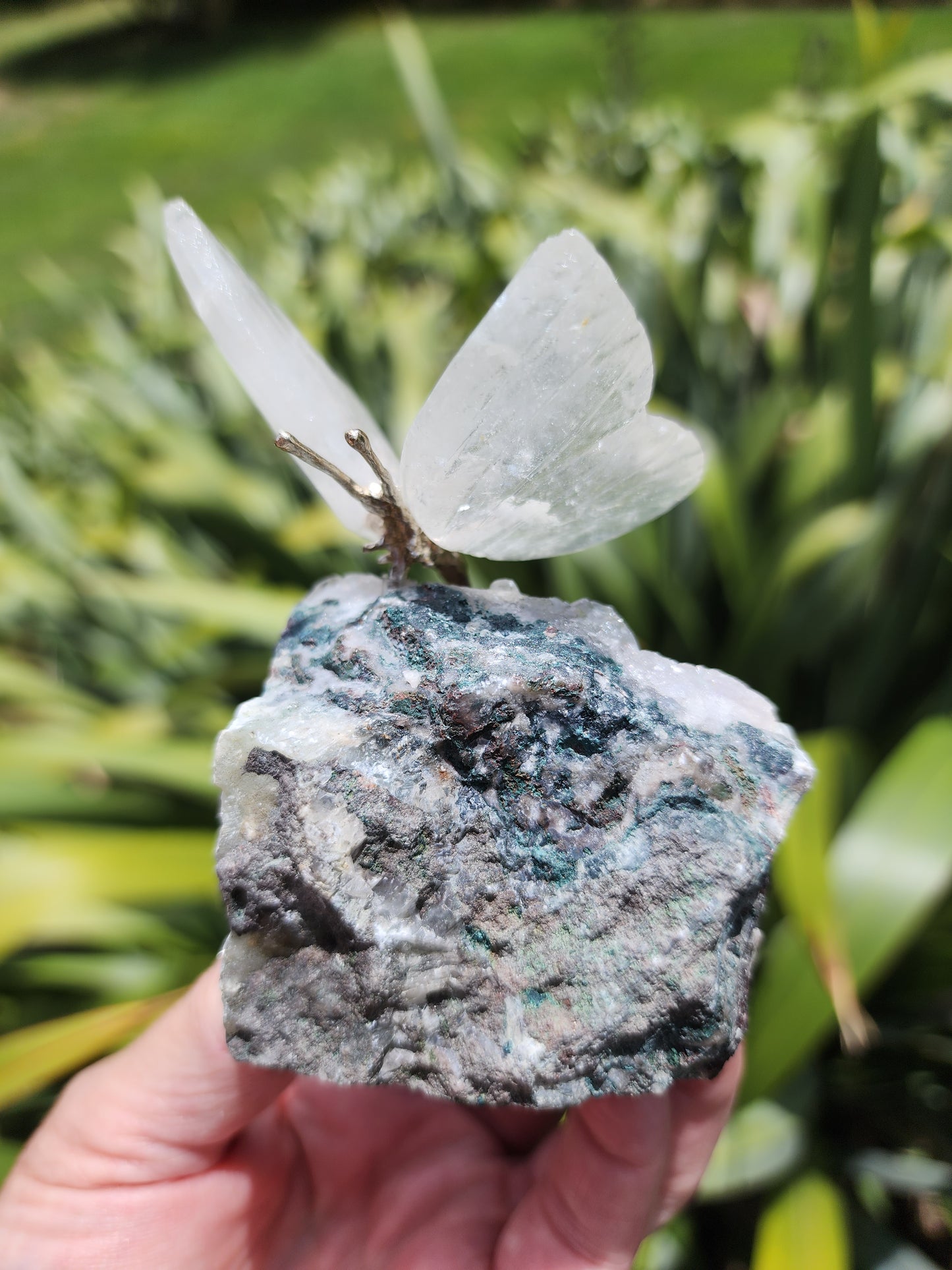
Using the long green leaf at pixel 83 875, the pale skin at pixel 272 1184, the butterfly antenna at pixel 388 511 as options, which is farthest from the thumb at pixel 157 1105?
the butterfly antenna at pixel 388 511

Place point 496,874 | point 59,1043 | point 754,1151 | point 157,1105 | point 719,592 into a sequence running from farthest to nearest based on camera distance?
point 719,592, point 754,1151, point 59,1043, point 157,1105, point 496,874

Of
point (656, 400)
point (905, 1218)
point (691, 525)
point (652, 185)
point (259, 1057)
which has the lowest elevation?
point (905, 1218)

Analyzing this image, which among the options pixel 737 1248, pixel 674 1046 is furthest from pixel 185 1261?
pixel 737 1248

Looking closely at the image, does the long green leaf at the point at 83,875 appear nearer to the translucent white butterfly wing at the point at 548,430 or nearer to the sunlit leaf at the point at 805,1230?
the translucent white butterfly wing at the point at 548,430

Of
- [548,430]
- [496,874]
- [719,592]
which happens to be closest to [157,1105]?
[496,874]

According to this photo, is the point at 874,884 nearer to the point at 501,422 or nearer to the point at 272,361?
the point at 501,422

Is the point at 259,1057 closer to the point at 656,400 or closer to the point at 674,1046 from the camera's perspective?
the point at 674,1046
